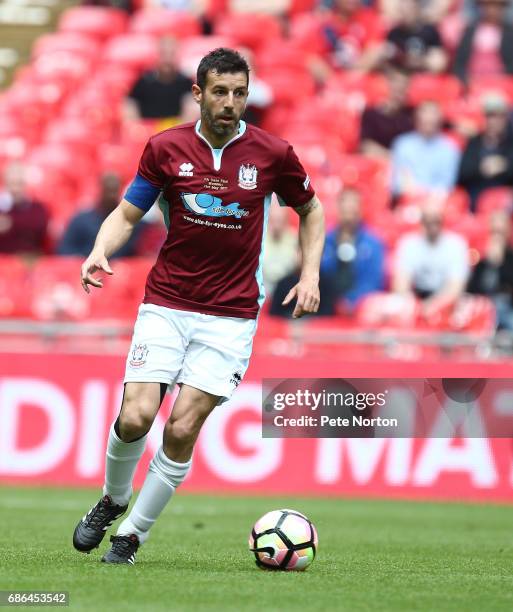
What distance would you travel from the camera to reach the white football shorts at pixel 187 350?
692cm

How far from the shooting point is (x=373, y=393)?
755cm

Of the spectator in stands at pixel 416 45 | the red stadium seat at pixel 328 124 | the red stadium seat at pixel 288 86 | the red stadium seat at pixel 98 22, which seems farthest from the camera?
the red stadium seat at pixel 98 22

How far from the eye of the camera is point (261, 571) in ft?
22.9

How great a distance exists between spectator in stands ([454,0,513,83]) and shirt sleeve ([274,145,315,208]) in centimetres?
1130

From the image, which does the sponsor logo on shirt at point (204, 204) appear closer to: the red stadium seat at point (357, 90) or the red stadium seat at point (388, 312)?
the red stadium seat at point (388, 312)

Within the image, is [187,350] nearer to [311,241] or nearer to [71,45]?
[311,241]

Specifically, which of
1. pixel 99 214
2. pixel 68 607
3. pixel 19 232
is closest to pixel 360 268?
pixel 99 214

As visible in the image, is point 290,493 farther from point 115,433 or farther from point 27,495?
point 115,433

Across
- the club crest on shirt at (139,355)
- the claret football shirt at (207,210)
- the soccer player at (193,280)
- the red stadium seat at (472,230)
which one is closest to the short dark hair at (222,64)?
the soccer player at (193,280)

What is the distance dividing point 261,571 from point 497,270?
26.3ft

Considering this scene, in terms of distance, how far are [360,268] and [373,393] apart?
22.8ft

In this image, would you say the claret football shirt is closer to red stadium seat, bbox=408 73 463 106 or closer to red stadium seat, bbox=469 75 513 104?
red stadium seat, bbox=408 73 463 106

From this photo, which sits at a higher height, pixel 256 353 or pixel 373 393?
pixel 373 393

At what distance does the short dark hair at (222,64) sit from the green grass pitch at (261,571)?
7.81 feet
